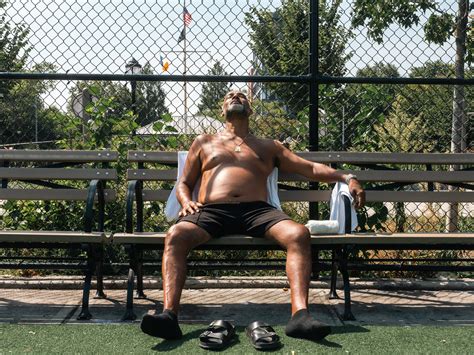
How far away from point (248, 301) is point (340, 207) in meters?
1.00

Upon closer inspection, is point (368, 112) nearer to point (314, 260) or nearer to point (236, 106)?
point (236, 106)

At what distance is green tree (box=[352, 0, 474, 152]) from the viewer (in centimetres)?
515

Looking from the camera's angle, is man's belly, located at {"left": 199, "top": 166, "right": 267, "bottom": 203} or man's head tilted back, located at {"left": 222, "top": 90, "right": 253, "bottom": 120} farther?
man's head tilted back, located at {"left": 222, "top": 90, "right": 253, "bottom": 120}

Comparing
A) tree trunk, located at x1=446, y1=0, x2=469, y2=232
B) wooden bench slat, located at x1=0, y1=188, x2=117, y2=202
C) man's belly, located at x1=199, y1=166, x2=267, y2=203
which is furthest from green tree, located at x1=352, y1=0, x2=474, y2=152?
wooden bench slat, located at x1=0, y1=188, x2=117, y2=202

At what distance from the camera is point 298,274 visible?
3.29m

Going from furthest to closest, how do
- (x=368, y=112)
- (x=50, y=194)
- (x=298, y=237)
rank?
(x=368, y=112)
(x=50, y=194)
(x=298, y=237)

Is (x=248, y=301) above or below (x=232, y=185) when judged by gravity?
below

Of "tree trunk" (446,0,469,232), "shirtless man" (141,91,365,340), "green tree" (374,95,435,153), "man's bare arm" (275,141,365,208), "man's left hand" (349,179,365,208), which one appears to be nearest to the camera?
"shirtless man" (141,91,365,340)

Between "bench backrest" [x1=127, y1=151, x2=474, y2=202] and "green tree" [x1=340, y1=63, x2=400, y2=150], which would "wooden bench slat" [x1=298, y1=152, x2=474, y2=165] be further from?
"green tree" [x1=340, y1=63, x2=400, y2=150]

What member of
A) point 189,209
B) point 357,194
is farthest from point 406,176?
Result: point 189,209

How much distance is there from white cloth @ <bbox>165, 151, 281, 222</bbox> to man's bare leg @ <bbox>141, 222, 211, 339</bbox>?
0.57 m

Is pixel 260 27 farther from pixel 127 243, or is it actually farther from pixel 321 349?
pixel 321 349

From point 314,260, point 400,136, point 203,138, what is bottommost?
point 314,260

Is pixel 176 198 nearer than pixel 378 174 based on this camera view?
Yes
